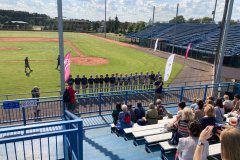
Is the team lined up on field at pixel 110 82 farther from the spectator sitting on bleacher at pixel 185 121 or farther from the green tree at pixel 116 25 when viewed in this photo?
the green tree at pixel 116 25

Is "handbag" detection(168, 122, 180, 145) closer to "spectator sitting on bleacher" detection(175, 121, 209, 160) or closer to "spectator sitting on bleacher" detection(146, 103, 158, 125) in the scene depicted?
"spectator sitting on bleacher" detection(175, 121, 209, 160)

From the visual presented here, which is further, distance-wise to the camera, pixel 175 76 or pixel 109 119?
pixel 175 76

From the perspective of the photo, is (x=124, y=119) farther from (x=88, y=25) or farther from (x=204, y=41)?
(x=88, y=25)

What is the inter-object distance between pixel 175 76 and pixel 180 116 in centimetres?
2290

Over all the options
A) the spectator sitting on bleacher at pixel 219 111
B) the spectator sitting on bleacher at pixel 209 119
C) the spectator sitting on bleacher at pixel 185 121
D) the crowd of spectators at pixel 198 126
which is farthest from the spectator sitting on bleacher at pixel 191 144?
the spectator sitting on bleacher at pixel 219 111

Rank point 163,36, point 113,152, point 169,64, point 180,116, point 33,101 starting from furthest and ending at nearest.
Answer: point 163,36
point 169,64
point 33,101
point 113,152
point 180,116

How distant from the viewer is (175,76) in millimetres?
28516

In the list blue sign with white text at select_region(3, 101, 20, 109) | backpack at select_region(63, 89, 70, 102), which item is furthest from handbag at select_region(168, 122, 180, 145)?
blue sign with white text at select_region(3, 101, 20, 109)

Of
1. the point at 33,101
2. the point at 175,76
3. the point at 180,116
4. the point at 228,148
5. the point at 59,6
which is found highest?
the point at 59,6

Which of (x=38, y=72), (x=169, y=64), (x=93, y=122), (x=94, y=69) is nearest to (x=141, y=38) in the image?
(x=94, y=69)

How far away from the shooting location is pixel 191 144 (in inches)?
181

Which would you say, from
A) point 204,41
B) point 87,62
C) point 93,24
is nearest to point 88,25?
point 93,24

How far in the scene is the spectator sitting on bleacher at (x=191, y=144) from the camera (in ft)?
14.5

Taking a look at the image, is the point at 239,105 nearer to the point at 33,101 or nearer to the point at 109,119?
the point at 109,119
